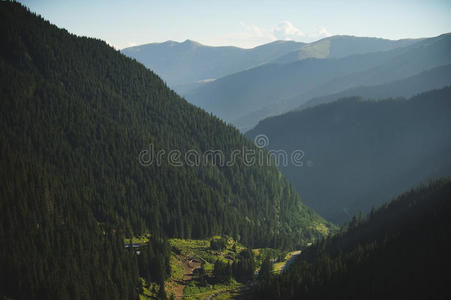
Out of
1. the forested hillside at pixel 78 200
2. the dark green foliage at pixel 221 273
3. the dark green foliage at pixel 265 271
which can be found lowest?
the dark green foliage at pixel 265 271

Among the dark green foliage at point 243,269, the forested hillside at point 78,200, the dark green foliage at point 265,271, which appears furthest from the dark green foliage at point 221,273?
the forested hillside at point 78,200

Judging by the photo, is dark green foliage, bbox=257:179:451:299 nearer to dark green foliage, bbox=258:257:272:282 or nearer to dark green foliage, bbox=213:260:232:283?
dark green foliage, bbox=258:257:272:282

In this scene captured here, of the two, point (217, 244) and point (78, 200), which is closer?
point (78, 200)

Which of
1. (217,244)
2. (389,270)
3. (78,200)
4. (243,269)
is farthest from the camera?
(217,244)

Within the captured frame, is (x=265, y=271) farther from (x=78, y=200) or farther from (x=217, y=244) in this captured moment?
(x=78, y=200)

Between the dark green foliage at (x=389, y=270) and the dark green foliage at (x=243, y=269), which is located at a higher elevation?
the dark green foliage at (x=389, y=270)

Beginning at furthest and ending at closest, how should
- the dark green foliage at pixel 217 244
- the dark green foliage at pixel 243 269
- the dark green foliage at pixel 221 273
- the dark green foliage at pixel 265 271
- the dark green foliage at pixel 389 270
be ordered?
the dark green foliage at pixel 217 244
the dark green foliage at pixel 243 269
the dark green foliage at pixel 265 271
the dark green foliage at pixel 221 273
the dark green foliage at pixel 389 270

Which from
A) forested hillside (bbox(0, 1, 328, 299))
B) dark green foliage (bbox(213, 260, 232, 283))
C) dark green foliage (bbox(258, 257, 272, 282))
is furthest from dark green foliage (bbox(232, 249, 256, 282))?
forested hillside (bbox(0, 1, 328, 299))

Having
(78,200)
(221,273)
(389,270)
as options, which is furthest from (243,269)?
(78,200)

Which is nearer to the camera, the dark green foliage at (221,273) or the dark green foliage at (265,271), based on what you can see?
the dark green foliage at (221,273)

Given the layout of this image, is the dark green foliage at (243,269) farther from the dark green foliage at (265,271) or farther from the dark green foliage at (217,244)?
the dark green foliage at (217,244)

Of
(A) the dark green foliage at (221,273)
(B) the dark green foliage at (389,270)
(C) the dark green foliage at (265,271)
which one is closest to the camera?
(B) the dark green foliage at (389,270)
